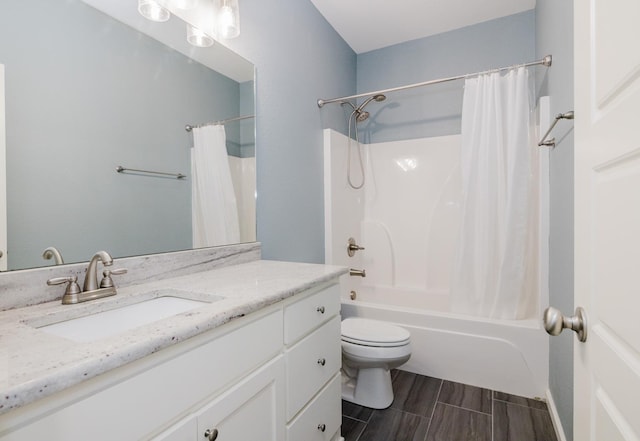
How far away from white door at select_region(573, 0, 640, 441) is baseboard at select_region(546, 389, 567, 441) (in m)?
1.03

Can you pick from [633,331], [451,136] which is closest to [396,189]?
[451,136]

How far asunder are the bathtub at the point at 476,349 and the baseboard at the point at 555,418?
0.08 meters

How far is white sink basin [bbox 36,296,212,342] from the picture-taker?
2.74 feet

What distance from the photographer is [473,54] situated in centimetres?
259

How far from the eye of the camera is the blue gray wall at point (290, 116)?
1.78m

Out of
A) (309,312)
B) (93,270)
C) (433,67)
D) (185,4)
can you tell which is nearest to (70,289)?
(93,270)

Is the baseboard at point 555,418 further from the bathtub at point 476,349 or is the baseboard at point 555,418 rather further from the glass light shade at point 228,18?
the glass light shade at point 228,18

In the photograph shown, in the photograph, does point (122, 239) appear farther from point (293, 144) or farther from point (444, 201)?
point (444, 201)

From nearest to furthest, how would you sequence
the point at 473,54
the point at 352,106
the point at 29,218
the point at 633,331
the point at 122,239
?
1. the point at 633,331
2. the point at 29,218
3. the point at 122,239
4. the point at 473,54
5. the point at 352,106

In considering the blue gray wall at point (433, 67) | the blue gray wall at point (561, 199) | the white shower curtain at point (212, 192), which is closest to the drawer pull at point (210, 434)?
the white shower curtain at point (212, 192)

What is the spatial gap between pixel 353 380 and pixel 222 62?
1971 mm

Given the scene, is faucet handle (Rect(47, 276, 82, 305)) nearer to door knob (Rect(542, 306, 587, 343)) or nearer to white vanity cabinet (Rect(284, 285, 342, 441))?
white vanity cabinet (Rect(284, 285, 342, 441))

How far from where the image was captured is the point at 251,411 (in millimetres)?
910

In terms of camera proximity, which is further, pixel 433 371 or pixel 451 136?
pixel 451 136
